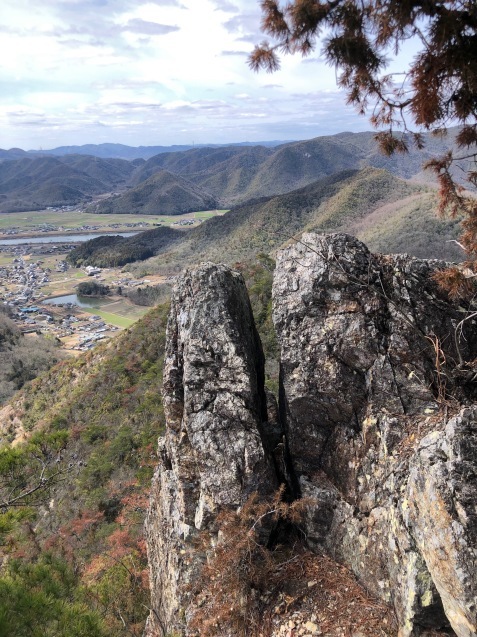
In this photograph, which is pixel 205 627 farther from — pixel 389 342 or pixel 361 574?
pixel 389 342

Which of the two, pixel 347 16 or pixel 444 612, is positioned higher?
pixel 347 16

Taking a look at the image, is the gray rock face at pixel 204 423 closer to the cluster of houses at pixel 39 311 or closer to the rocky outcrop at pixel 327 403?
the rocky outcrop at pixel 327 403

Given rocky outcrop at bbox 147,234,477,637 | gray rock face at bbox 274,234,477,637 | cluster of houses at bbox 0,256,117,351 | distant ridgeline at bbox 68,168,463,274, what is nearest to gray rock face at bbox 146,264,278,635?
rocky outcrop at bbox 147,234,477,637

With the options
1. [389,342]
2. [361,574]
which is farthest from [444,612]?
[389,342]

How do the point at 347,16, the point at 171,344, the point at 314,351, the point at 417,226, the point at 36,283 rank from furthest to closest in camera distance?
the point at 36,283 < the point at 417,226 < the point at 171,344 < the point at 314,351 < the point at 347,16

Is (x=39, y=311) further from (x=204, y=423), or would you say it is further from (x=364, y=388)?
(x=364, y=388)

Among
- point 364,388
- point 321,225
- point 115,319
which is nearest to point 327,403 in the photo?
point 364,388

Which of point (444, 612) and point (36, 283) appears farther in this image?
point (36, 283)
